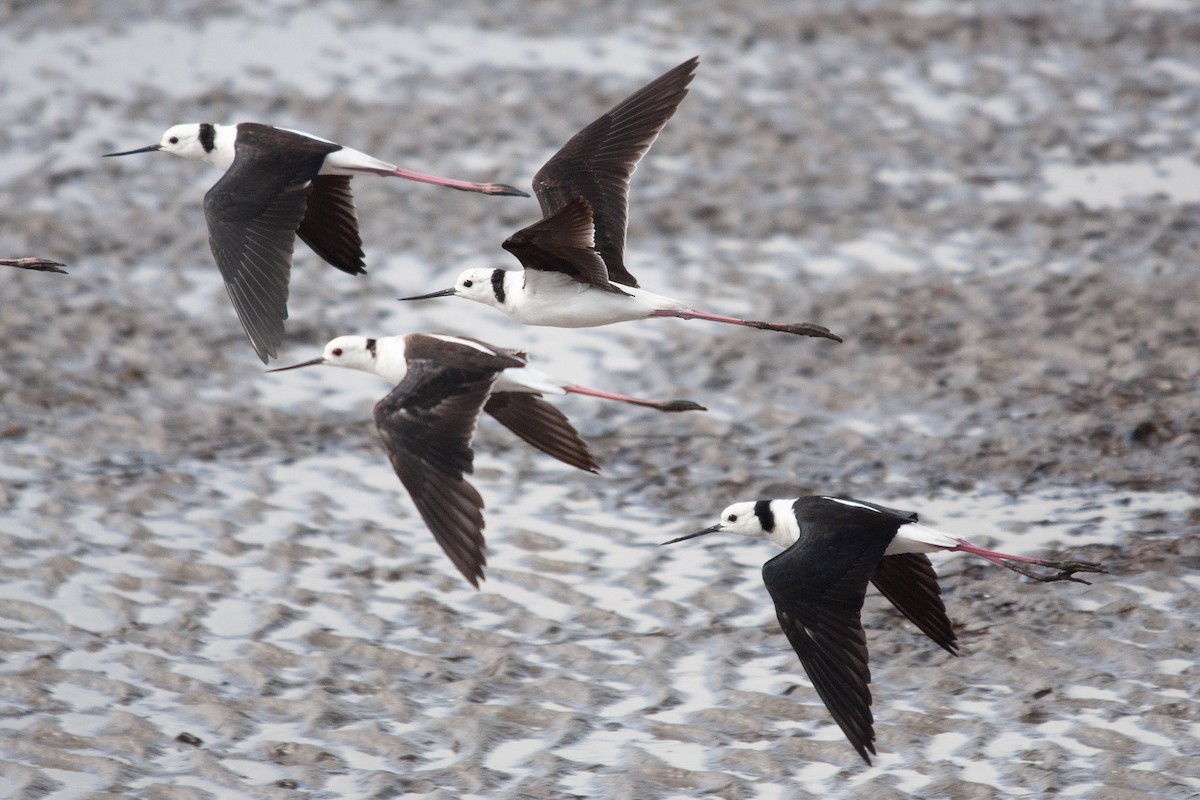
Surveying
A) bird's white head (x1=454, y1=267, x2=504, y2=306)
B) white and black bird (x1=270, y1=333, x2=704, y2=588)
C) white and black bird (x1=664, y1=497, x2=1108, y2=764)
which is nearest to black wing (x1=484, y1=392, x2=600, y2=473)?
white and black bird (x1=270, y1=333, x2=704, y2=588)

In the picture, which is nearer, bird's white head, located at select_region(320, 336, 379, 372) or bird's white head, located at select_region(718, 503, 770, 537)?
bird's white head, located at select_region(718, 503, 770, 537)

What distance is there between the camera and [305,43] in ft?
40.9

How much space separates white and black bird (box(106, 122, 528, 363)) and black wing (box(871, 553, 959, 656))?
174cm

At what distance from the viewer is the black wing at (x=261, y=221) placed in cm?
620

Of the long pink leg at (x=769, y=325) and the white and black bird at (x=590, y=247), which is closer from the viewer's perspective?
the white and black bird at (x=590, y=247)

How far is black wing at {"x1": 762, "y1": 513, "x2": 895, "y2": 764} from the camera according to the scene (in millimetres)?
5168

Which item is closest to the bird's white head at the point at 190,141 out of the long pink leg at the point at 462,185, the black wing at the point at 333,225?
the black wing at the point at 333,225

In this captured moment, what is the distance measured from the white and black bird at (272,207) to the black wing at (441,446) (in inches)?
19.6

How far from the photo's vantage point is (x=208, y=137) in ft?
23.4

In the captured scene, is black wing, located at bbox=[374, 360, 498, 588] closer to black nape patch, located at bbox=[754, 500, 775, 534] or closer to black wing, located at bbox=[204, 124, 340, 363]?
black wing, located at bbox=[204, 124, 340, 363]

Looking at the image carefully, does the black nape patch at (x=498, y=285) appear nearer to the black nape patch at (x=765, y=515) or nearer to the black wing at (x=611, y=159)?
the black wing at (x=611, y=159)

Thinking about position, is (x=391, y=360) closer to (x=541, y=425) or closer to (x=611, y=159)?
(x=541, y=425)

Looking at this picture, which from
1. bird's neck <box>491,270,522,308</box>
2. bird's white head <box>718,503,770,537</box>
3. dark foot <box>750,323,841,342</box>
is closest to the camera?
bird's white head <box>718,503,770,537</box>

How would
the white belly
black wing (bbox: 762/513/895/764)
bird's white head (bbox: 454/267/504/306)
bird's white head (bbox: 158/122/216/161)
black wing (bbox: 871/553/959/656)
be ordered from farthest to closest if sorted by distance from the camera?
bird's white head (bbox: 158/122/216/161) → bird's white head (bbox: 454/267/504/306) → the white belly → black wing (bbox: 871/553/959/656) → black wing (bbox: 762/513/895/764)
